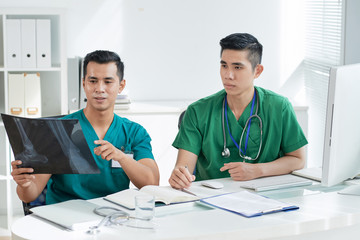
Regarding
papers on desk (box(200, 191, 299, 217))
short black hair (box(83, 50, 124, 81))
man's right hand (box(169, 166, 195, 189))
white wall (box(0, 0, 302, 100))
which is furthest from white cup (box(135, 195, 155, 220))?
white wall (box(0, 0, 302, 100))

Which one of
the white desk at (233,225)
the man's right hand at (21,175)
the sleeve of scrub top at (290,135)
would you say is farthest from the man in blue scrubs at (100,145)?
the sleeve of scrub top at (290,135)

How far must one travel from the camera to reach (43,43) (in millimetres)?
3574

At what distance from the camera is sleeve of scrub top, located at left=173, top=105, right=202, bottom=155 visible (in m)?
2.42

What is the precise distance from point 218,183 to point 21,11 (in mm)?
2089

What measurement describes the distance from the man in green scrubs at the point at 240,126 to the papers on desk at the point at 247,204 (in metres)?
0.47

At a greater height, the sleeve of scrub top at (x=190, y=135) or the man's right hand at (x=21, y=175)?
the sleeve of scrub top at (x=190, y=135)

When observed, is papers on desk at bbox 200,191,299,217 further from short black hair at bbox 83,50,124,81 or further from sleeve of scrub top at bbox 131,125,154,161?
short black hair at bbox 83,50,124,81

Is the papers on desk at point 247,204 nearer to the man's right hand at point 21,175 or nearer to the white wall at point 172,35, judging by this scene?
the man's right hand at point 21,175

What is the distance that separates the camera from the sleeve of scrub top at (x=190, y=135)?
7.95 ft

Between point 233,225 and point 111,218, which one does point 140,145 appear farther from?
point 233,225

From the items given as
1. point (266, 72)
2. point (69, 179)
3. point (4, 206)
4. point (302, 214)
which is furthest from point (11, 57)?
point (302, 214)

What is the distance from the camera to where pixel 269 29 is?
4215 mm

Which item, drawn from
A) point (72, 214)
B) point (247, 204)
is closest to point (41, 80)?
point (72, 214)

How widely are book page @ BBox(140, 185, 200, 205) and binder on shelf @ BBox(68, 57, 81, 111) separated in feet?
5.98
